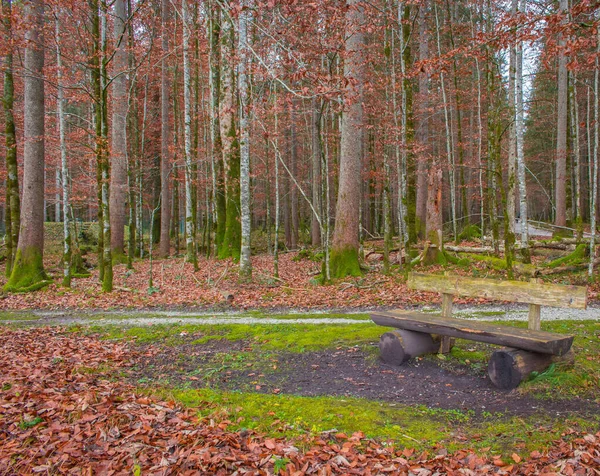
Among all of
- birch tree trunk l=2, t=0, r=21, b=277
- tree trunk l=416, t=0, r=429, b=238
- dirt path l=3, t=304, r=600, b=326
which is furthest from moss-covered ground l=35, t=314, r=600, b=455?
tree trunk l=416, t=0, r=429, b=238

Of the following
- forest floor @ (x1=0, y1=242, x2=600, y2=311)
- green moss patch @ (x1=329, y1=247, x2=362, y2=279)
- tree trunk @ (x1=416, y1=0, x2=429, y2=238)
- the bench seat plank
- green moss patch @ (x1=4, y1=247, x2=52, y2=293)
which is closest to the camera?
the bench seat plank

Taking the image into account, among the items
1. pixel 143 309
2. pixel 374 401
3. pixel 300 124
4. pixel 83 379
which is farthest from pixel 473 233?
pixel 83 379

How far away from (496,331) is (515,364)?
17.6 inches

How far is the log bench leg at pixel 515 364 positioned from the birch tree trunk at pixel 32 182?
40.1 ft

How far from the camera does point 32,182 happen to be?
1305 cm

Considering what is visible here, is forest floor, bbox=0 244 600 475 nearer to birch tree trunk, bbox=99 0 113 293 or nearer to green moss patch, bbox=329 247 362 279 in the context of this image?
birch tree trunk, bbox=99 0 113 293

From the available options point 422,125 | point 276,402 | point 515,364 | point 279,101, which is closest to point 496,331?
point 515,364

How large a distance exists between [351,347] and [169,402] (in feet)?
9.67

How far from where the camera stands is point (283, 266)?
16.8 metres

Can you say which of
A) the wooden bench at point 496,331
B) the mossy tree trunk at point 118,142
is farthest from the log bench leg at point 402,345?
the mossy tree trunk at point 118,142

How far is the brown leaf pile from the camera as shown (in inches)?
138

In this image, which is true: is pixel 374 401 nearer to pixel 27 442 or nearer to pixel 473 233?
pixel 27 442

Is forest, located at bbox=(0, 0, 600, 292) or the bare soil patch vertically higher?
forest, located at bbox=(0, 0, 600, 292)

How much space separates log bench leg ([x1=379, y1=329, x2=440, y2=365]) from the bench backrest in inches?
30.8
